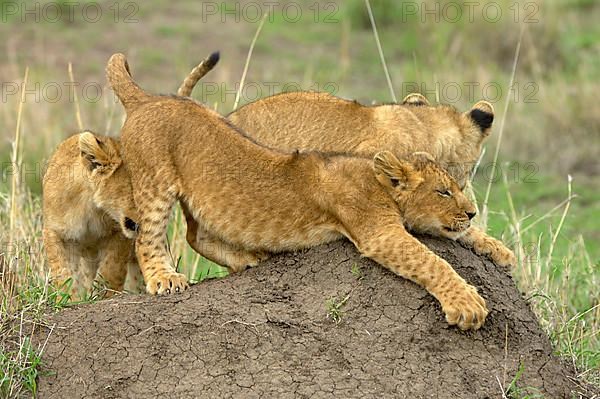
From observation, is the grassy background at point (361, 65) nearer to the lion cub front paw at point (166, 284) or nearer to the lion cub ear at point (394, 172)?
the lion cub ear at point (394, 172)

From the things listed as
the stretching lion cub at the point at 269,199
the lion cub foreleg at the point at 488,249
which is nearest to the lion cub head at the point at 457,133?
the lion cub foreleg at the point at 488,249

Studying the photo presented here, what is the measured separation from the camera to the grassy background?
41.9 feet

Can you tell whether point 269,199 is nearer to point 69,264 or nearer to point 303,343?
point 303,343

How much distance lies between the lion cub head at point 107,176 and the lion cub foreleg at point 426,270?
1.49m

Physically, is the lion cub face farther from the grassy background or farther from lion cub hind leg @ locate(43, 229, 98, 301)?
the grassy background

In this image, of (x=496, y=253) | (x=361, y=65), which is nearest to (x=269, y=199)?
(x=496, y=253)

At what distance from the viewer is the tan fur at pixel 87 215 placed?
7.27m

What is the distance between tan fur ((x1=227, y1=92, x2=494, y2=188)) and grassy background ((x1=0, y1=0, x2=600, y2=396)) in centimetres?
266

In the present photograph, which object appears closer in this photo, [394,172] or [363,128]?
[394,172]

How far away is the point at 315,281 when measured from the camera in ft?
20.9

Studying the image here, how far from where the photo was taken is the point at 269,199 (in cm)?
661

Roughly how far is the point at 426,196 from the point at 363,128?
91 cm
